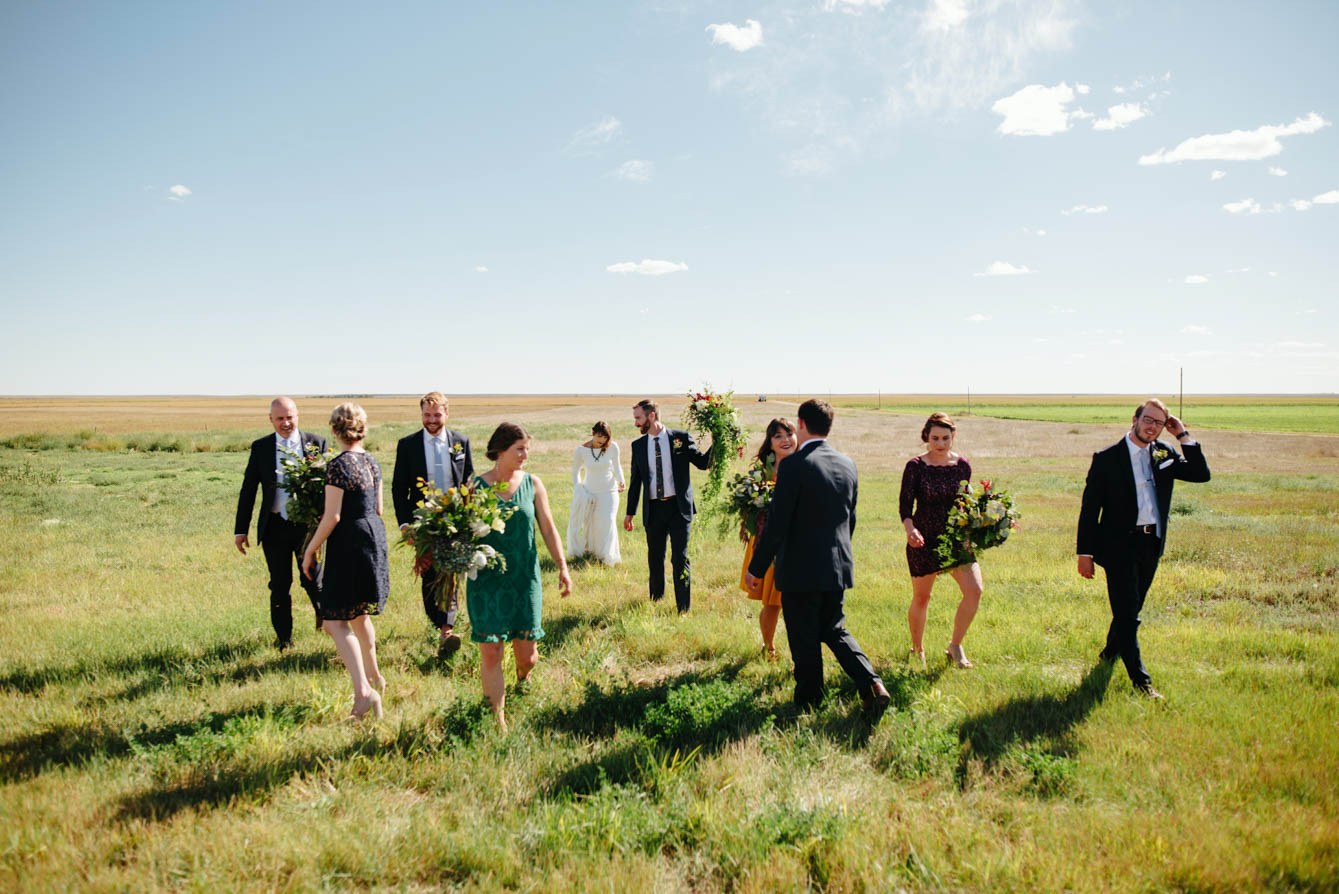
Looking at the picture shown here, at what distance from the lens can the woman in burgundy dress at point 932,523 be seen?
5980mm

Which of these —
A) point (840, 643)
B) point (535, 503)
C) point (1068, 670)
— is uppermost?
point (535, 503)

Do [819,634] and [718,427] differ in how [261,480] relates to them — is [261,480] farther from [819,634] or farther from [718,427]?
[819,634]

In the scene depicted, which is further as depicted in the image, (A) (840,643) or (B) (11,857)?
(A) (840,643)

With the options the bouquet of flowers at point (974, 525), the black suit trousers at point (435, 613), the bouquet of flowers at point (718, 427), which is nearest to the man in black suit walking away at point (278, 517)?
the black suit trousers at point (435, 613)

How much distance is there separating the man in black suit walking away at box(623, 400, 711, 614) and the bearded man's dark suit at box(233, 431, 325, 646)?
11.2 ft

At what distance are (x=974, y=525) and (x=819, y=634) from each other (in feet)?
6.00

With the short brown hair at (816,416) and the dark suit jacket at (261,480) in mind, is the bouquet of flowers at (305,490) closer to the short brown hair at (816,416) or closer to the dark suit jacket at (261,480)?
the dark suit jacket at (261,480)

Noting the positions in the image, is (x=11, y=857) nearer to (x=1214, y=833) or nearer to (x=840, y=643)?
(x=840, y=643)

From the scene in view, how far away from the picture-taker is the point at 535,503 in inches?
197

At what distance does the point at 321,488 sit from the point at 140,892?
3.42 meters

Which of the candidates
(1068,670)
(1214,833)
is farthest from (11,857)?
(1068,670)

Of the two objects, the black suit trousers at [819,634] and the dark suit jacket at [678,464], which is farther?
the dark suit jacket at [678,464]

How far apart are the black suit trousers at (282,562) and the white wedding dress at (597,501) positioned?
14.7ft

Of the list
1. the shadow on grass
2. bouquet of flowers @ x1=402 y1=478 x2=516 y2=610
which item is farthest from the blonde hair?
the shadow on grass
